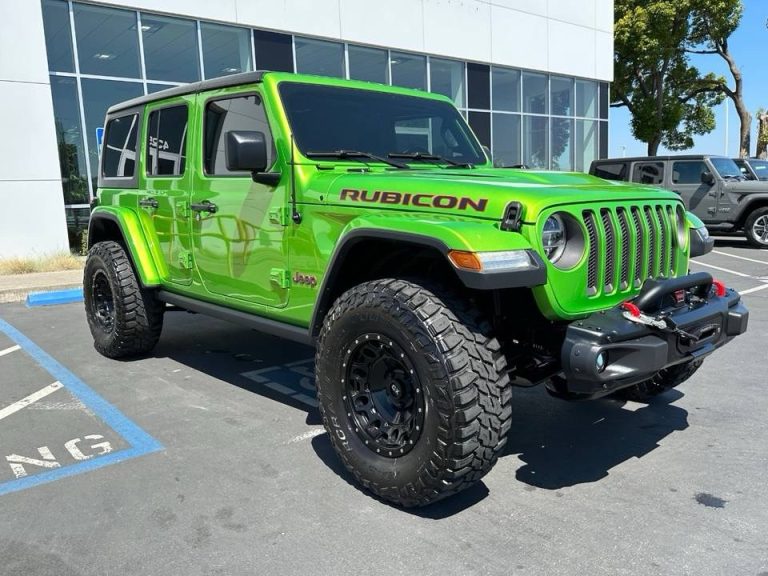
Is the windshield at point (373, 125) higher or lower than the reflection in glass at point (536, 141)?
lower

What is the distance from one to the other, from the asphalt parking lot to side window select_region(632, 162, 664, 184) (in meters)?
9.15

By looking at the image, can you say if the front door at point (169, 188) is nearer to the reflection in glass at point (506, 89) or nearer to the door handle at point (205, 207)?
the door handle at point (205, 207)

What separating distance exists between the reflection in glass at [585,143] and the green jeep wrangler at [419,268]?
58.3 ft

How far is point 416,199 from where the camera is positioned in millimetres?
3066

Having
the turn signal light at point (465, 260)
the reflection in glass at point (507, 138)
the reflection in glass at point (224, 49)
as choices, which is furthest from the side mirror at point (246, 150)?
the reflection in glass at point (507, 138)

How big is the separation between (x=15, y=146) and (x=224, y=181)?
8.53 m

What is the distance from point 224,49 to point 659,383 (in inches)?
463

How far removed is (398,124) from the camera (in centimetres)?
419

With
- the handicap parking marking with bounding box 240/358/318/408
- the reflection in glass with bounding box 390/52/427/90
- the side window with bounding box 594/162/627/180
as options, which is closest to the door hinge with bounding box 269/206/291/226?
the handicap parking marking with bounding box 240/358/318/408

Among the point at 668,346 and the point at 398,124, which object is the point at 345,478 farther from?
the point at 398,124

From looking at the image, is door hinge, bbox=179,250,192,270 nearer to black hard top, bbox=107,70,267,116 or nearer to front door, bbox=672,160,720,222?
black hard top, bbox=107,70,267,116

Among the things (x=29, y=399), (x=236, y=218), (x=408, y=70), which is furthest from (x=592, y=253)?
(x=408, y=70)

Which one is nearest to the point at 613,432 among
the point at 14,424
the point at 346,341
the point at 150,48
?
the point at 346,341

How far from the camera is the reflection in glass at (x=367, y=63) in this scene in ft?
49.1
